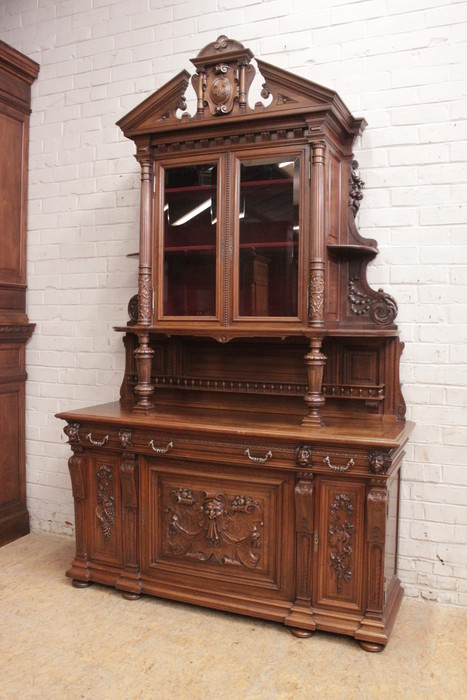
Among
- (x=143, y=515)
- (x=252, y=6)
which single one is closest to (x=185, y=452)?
(x=143, y=515)

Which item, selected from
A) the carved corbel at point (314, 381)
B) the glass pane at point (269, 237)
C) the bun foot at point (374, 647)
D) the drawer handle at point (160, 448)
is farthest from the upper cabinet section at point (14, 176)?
the bun foot at point (374, 647)

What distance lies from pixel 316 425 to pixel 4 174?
237 cm

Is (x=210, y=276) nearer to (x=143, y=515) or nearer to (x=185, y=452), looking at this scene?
(x=185, y=452)

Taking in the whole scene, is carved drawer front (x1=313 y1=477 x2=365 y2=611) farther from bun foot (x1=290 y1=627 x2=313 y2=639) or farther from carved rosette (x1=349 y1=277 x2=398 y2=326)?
carved rosette (x1=349 y1=277 x2=398 y2=326)

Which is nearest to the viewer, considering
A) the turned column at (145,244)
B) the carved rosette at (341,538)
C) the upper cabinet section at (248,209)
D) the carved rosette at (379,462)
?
the carved rosette at (379,462)

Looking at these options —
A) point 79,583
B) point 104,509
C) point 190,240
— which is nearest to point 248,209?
point 190,240

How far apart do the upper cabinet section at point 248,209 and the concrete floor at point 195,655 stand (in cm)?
126

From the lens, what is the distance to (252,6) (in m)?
3.02

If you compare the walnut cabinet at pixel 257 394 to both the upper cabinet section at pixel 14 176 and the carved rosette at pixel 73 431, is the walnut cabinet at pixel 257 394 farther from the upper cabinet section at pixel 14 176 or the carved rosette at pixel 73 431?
the upper cabinet section at pixel 14 176

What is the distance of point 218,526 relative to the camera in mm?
2596

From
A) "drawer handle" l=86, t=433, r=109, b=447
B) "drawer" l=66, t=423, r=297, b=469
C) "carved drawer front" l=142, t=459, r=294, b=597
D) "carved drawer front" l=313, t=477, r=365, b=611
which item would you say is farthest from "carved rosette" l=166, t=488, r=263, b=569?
"drawer handle" l=86, t=433, r=109, b=447

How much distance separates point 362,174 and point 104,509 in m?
2.02

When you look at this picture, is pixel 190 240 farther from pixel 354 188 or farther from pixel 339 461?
pixel 339 461

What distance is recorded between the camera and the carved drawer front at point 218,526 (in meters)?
2.50
